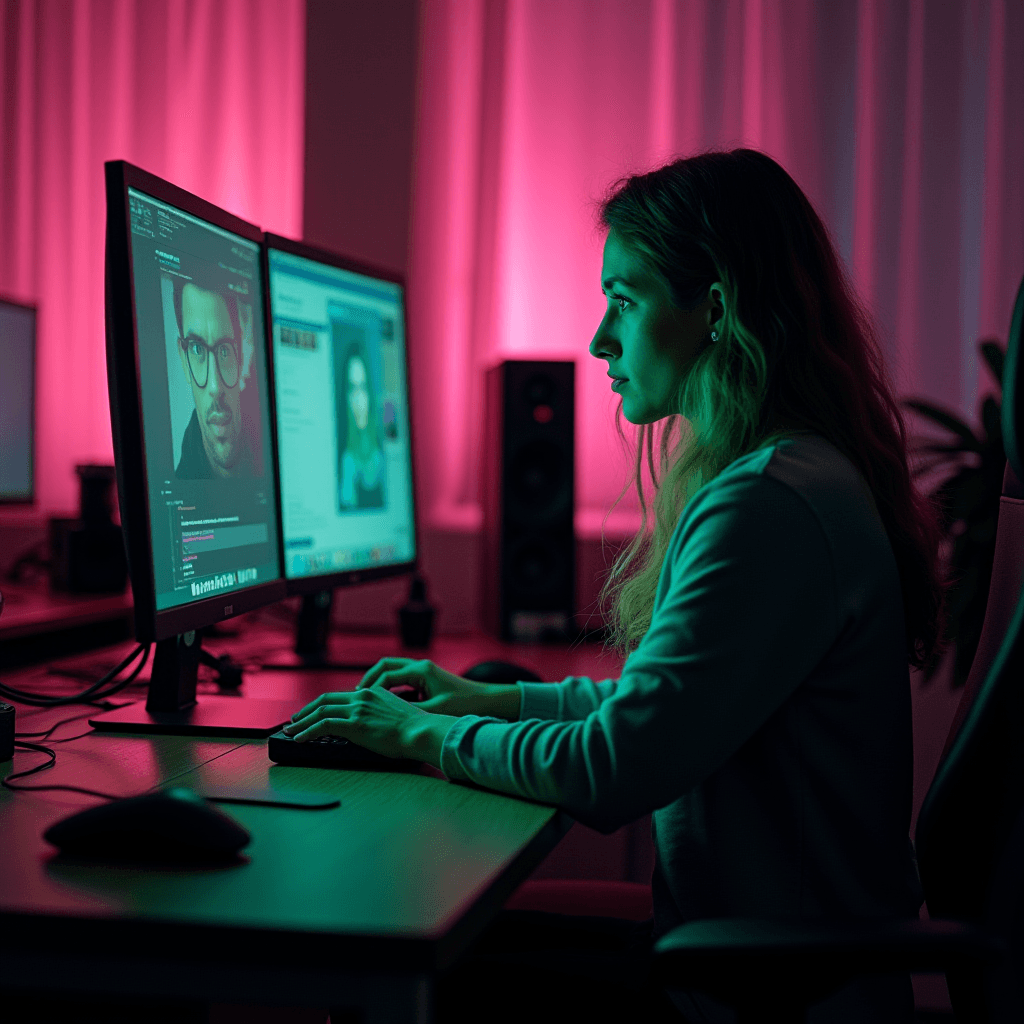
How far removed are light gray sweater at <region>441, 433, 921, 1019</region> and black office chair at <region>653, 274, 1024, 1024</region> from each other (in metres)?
0.06

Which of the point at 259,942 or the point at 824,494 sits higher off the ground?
the point at 824,494

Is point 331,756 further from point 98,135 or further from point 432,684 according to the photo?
point 98,135

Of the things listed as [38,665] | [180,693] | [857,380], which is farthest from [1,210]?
[857,380]

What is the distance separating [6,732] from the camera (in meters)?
0.95

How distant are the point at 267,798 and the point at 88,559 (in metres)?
1.26

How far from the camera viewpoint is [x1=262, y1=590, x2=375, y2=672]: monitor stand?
1.60 meters

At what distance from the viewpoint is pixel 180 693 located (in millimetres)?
1166

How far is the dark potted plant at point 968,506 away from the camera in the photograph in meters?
2.16

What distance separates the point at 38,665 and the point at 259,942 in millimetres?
1261

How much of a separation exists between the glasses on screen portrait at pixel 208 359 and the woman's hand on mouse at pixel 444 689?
397 mm

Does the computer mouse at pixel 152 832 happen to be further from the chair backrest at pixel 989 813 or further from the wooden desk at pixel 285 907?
the chair backrest at pixel 989 813

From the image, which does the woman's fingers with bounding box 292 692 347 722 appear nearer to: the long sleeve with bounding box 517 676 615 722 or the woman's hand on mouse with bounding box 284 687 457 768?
the woman's hand on mouse with bounding box 284 687 457 768

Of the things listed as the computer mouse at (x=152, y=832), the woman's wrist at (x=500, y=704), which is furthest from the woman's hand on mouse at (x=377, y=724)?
the computer mouse at (x=152, y=832)

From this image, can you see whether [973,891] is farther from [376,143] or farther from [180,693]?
[376,143]
